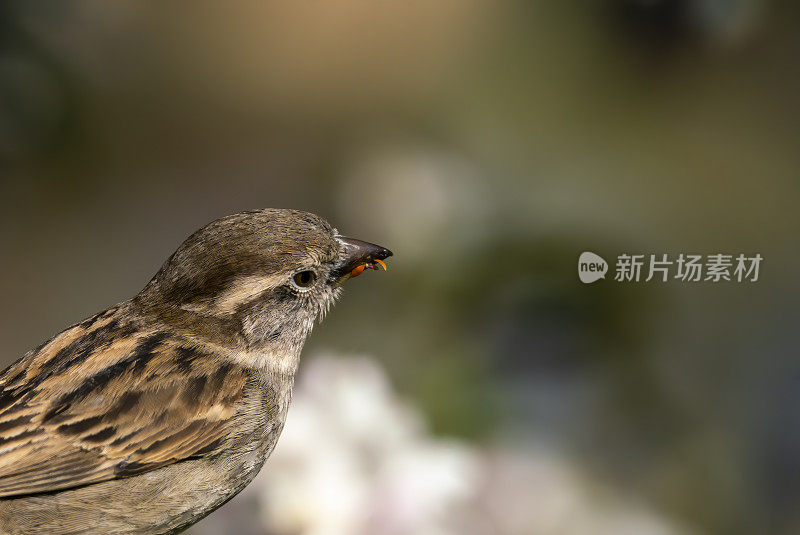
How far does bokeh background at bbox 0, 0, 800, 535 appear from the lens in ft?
12.6

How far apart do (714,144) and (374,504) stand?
2982 mm

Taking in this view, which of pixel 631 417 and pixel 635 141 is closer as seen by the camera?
pixel 631 417

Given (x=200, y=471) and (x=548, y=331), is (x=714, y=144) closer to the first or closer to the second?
(x=548, y=331)

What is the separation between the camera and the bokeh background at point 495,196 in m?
3.83

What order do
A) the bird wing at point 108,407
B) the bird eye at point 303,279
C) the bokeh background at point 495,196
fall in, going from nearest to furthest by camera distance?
1. the bird wing at point 108,407
2. the bird eye at point 303,279
3. the bokeh background at point 495,196

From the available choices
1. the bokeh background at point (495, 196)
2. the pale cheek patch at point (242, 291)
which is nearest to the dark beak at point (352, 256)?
the pale cheek patch at point (242, 291)

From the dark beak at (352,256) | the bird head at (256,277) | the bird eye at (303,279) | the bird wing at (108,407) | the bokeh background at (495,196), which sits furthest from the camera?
the bokeh background at (495,196)

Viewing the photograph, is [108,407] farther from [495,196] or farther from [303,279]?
Answer: [495,196]

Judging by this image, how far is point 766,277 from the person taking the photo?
174 inches

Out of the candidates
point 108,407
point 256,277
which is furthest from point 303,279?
point 108,407

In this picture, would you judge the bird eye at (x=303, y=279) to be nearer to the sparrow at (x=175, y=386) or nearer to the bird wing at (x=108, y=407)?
the sparrow at (x=175, y=386)

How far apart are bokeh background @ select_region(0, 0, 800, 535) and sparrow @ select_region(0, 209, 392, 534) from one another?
2.37 ft

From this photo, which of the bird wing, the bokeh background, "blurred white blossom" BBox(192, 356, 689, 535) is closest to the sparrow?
the bird wing

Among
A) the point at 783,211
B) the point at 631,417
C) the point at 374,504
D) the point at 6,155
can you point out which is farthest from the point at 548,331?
the point at 6,155
